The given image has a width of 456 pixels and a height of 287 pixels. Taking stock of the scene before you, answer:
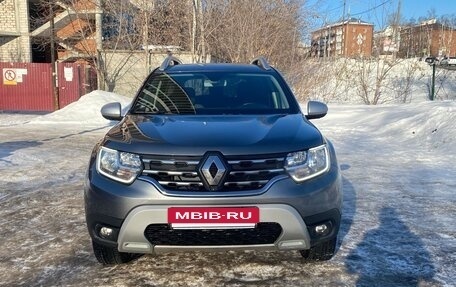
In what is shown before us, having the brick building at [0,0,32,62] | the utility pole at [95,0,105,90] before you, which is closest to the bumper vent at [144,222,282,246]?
the utility pole at [95,0,105,90]

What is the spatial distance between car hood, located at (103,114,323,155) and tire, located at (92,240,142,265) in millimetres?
797

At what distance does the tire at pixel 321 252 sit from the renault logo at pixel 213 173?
1.03 metres

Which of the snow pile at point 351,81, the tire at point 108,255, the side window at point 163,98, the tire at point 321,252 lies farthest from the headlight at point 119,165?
the snow pile at point 351,81

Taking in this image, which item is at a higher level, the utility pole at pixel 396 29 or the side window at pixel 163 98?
the utility pole at pixel 396 29

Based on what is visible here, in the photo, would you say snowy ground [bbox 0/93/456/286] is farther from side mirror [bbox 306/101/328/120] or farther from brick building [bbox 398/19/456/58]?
brick building [bbox 398/19/456/58]

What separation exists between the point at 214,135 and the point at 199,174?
0.35 m

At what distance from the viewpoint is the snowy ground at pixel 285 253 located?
3256 mm

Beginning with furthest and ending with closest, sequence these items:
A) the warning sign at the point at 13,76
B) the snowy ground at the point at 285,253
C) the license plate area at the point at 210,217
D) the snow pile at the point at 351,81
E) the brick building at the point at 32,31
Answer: the brick building at the point at 32,31, the warning sign at the point at 13,76, the snow pile at the point at 351,81, the snowy ground at the point at 285,253, the license plate area at the point at 210,217

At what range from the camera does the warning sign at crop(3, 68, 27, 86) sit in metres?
18.7

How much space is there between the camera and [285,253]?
3666 mm

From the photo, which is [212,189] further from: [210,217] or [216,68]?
[216,68]

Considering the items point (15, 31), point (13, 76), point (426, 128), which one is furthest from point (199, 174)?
point (15, 31)

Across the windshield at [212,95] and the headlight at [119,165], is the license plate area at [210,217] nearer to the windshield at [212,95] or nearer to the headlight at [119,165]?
the headlight at [119,165]

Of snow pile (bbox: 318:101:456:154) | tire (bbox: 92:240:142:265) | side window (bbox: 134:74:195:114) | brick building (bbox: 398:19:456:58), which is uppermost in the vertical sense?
brick building (bbox: 398:19:456:58)
